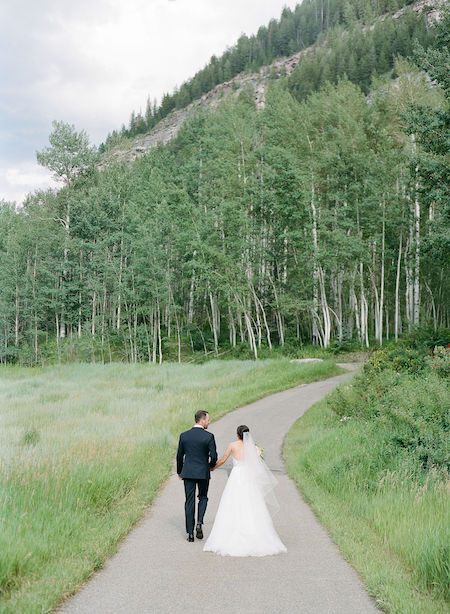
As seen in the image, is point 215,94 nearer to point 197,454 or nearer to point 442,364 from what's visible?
point 442,364

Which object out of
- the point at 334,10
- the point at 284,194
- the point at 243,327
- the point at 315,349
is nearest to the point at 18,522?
the point at 315,349

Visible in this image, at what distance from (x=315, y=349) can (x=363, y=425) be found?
954 inches

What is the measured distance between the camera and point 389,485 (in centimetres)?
823

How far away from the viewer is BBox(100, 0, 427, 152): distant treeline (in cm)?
10419

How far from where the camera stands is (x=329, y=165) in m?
37.1

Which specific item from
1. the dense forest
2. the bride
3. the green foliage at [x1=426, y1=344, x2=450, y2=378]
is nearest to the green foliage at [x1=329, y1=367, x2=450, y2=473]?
the green foliage at [x1=426, y1=344, x2=450, y2=378]

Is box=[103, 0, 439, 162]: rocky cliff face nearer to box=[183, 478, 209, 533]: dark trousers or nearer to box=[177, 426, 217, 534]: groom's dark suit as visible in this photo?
box=[177, 426, 217, 534]: groom's dark suit

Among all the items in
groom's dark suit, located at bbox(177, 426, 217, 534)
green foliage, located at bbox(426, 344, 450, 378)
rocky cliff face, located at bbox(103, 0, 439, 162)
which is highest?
rocky cliff face, located at bbox(103, 0, 439, 162)

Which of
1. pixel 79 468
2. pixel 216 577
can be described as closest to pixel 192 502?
pixel 216 577

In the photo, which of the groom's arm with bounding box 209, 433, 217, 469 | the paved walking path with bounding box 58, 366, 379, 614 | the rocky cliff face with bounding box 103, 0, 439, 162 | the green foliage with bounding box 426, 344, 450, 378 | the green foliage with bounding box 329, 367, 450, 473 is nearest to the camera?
the paved walking path with bounding box 58, 366, 379, 614

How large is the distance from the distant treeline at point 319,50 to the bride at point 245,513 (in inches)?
3954

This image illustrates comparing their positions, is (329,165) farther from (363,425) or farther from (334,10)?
(334,10)

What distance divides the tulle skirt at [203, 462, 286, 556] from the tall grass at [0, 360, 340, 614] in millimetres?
1355

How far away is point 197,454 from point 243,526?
1.16 meters
